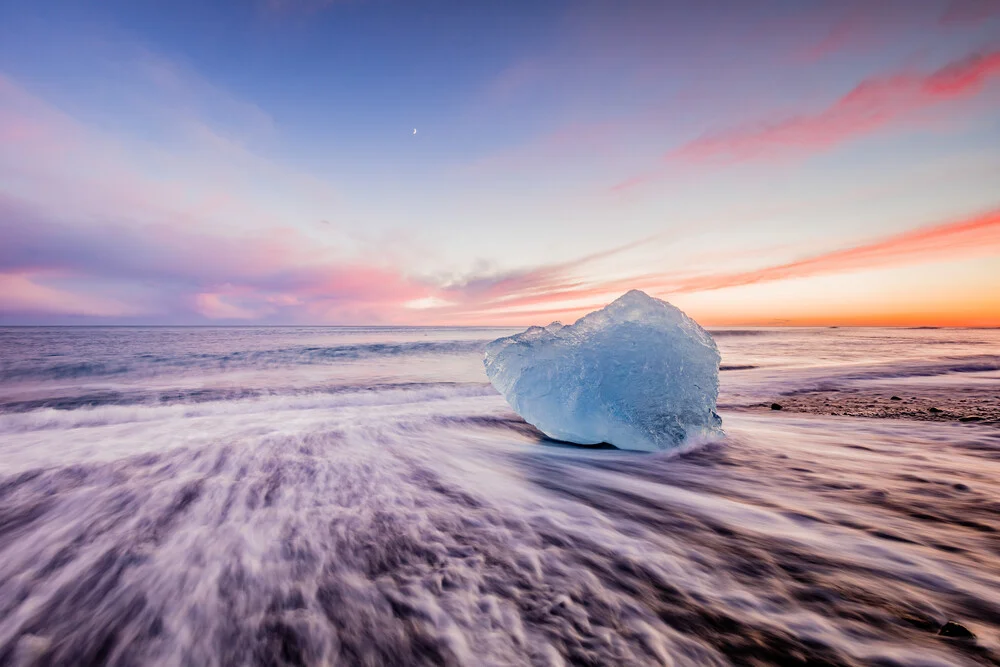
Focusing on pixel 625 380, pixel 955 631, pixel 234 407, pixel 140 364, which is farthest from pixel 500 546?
pixel 140 364

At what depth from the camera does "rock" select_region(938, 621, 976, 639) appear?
147 cm

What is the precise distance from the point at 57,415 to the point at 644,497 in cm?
834

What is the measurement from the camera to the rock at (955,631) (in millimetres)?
1471

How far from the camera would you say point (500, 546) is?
221cm

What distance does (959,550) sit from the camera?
206 cm

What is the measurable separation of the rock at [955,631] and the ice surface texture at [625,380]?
2469mm

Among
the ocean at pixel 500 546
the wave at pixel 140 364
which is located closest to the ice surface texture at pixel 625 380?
the ocean at pixel 500 546

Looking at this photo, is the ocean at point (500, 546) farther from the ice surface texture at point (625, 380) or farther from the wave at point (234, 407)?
the wave at point (234, 407)

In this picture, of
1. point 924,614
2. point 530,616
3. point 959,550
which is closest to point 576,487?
point 530,616

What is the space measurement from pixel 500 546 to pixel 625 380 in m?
2.43

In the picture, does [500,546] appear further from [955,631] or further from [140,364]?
[140,364]

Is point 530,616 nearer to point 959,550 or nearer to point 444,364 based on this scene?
point 959,550

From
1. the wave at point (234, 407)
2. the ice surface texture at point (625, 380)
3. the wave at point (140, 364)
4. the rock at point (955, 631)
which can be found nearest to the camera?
the rock at point (955, 631)

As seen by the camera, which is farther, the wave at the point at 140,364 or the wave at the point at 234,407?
the wave at the point at 140,364
